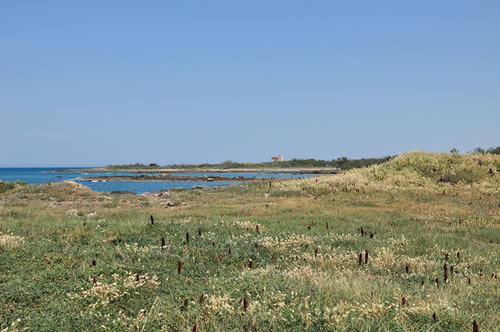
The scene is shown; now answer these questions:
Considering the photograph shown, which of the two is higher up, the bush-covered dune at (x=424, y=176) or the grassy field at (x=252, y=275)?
the bush-covered dune at (x=424, y=176)

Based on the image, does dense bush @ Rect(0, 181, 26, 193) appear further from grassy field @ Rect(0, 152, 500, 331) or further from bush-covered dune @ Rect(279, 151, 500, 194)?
bush-covered dune @ Rect(279, 151, 500, 194)

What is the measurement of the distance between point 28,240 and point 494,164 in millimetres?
40159

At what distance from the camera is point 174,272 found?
27.7 ft

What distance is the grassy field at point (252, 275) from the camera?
572cm

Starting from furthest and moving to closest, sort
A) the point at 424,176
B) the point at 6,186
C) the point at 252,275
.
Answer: the point at 6,186 < the point at 424,176 < the point at 252,275

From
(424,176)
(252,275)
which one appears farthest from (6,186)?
(252,275)

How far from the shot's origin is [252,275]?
305 inches

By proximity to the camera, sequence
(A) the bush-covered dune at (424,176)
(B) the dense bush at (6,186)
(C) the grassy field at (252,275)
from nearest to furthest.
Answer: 1. (C) the grassy field at (252,275)
2. (A) the bush-covered dune at (424,176)
3. (B) the dense bush at (6,186)

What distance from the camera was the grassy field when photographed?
5719 mm

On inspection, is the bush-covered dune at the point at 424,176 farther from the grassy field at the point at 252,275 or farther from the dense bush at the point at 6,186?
the dense bush at the point at 6,186

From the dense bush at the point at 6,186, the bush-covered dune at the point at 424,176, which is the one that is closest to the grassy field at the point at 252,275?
the bush-covered dune at the point at 424,176

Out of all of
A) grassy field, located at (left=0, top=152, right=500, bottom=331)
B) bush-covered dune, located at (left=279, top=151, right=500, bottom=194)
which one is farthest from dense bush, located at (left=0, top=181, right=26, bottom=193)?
bush-covered dune, located at (left=279, top=151, right=500, bottom=194)

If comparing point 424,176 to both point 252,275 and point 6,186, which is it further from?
point 6,186

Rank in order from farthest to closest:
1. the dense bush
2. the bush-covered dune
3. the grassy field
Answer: the dense bush < the bush-covered dune < the grassy field
